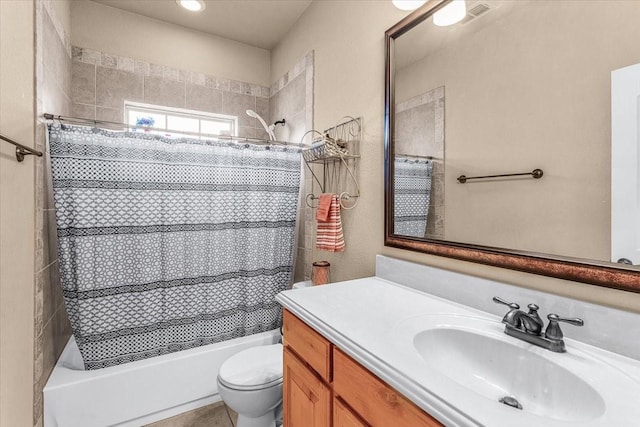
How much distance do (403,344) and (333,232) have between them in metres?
0.97

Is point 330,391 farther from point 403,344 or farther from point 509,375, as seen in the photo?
point 509,375

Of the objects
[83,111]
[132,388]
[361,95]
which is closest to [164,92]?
[83,111]

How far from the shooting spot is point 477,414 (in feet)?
1.70

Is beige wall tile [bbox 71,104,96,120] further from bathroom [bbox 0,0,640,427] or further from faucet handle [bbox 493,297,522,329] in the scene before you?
faucet handle [bbox 493,297,522,329]

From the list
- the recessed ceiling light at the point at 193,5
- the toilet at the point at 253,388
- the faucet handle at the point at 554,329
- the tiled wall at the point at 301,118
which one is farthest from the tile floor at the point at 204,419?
the recessed ceiling light at the point at 193,5

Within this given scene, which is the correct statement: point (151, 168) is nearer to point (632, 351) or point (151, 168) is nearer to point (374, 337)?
point (374, 337)

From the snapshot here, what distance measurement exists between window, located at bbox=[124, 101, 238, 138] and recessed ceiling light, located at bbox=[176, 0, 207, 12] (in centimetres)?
75

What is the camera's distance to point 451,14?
46.5 inches

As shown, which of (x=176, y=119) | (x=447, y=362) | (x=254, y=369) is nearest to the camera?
(x=447, y=362)

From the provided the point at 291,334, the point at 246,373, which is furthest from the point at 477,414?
the point at 246,373

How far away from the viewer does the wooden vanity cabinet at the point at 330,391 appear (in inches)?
26.9

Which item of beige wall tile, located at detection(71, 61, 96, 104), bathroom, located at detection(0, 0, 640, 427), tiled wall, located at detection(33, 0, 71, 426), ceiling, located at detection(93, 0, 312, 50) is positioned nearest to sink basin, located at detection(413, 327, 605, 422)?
bathroom, located at detection(0, 0, 640, 427)

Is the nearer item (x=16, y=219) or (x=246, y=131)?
(x=16, y=219)

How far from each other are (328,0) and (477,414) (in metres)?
2.28
